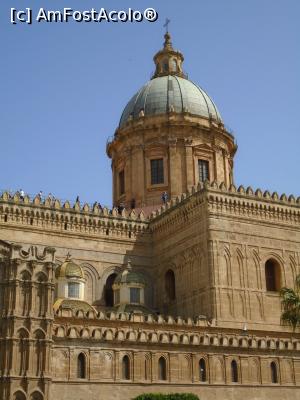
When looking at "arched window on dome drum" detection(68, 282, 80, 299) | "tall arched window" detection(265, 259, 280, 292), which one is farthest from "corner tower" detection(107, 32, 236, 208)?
"arched window on dome drum" detection(68, 282, 80, 299)

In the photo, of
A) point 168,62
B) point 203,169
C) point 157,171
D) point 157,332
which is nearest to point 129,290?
point 157,332

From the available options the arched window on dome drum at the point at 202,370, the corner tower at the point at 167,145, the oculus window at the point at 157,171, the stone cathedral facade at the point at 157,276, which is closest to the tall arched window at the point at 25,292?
the stone cathedral facade at the point at 157,276

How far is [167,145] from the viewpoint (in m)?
42.2

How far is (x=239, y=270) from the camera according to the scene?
32094 millimetres

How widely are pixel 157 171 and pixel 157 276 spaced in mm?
8501

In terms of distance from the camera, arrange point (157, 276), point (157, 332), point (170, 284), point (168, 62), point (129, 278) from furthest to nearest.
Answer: point (168, 62)
point (157, 276)
point (170, 284)
point (129, 278)
point (157, 332)

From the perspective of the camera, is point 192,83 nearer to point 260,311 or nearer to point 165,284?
point 165,284

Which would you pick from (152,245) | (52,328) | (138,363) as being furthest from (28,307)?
(152,245)

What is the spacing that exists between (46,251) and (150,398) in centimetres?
655

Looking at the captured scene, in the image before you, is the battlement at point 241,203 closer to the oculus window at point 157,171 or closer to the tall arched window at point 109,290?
the tall arched window at point 109,290

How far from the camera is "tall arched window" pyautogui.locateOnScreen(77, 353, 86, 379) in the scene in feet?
78.8

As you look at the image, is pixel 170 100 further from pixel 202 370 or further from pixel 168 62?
pixel 202 370

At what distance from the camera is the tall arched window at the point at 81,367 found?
2402cm

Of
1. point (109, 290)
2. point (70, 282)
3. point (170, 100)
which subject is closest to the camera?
point (70, 282)
